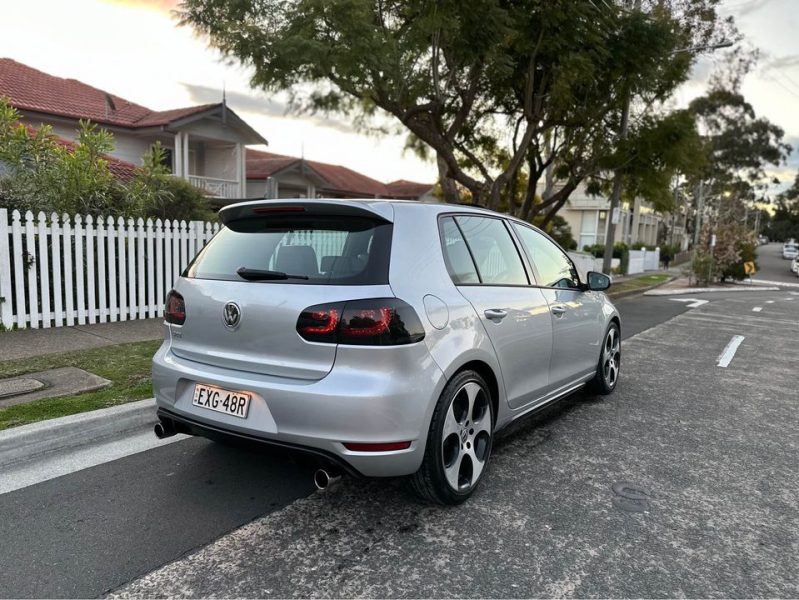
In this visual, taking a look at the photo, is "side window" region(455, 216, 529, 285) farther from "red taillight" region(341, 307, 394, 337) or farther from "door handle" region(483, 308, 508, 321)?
"red taillight" region(341, 307, 394, 337)

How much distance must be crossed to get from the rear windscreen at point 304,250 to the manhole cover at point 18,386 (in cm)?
228

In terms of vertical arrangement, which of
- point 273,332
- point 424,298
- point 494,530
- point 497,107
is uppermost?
point 497,107

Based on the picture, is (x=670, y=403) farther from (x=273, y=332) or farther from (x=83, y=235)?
(x=83, y=235)

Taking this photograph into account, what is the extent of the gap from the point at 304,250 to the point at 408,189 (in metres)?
38.3

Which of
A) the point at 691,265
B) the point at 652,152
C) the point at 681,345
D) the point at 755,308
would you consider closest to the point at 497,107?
the point at 652,152

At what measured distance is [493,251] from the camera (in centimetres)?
403

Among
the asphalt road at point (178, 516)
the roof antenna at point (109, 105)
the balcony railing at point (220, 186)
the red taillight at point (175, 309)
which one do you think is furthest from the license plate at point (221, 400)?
the roof antenna at point (109, 105)

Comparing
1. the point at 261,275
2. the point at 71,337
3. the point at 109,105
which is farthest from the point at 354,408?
the point at 109,105

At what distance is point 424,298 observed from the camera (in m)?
3.08

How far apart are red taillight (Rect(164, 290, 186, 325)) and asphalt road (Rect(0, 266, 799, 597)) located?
0.97 m

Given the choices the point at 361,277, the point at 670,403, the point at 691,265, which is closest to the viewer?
the point at 361,277

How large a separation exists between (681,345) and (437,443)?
7.33 m

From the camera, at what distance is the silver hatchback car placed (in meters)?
2.86

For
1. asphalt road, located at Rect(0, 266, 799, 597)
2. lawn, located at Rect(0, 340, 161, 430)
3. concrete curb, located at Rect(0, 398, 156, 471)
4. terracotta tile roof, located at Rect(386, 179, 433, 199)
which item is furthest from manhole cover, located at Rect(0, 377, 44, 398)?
terracotta tile roof, located at Rect(386, 179, 433, 199)
